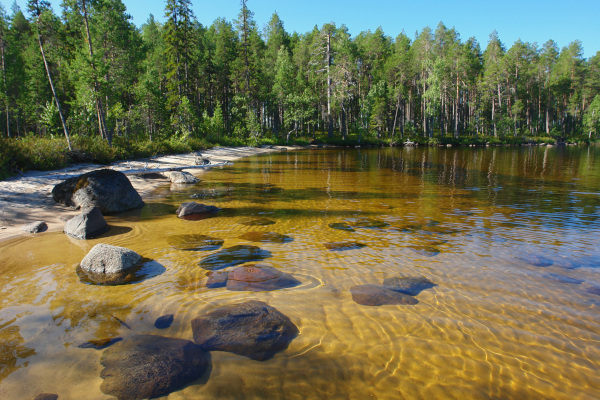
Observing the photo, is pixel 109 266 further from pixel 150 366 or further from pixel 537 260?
pixel 537 260

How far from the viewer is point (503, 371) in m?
3.44

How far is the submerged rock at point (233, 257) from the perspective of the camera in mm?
6227

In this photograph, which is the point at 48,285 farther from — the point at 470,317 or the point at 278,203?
the point at 278,203

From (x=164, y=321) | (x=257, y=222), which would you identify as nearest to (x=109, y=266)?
(x=164, y=321)

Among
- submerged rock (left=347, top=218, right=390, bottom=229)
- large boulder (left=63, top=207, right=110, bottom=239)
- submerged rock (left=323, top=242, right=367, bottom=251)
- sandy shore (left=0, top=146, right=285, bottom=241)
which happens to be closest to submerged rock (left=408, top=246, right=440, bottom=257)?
submerged rock (left=323, top=242, right=367, bottom=251)

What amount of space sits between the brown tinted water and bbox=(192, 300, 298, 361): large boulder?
15 cm

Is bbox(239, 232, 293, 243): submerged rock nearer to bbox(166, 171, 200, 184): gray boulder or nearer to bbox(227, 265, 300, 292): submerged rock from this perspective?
bbox(227, 265, 300, 292): submerged rock

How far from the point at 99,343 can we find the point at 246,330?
5.67 feet

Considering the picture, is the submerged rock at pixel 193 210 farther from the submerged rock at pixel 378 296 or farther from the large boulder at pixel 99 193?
the submerged rock at pixel 378 296

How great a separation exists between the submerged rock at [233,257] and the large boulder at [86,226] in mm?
3652

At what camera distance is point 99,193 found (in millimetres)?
10492

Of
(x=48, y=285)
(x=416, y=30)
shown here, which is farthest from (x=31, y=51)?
(x=416, y=30)

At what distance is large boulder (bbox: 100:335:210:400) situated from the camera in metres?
3.03

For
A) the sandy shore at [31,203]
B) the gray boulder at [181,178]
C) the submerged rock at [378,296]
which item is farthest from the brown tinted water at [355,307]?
the gray boulder at [181,178]
